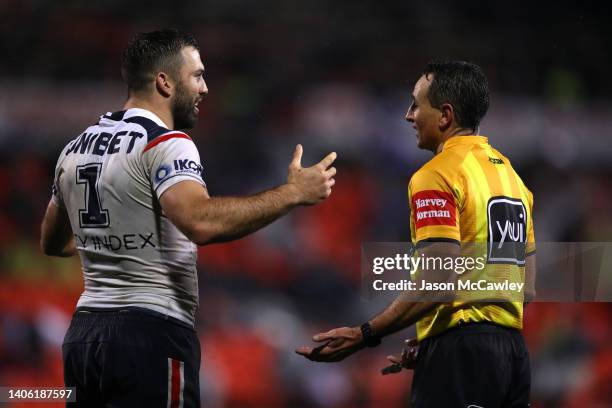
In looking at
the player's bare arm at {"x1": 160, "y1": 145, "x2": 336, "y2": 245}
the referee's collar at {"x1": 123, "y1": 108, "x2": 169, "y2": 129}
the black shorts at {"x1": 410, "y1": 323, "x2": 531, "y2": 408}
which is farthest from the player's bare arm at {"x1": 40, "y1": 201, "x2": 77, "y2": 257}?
the black shorts at {"x1": 410, "y1": 323, "x2": 531, "y2": 408}

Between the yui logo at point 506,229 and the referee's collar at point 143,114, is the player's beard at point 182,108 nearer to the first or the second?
the referee's collar at point 143,114

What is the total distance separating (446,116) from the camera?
3.17 m

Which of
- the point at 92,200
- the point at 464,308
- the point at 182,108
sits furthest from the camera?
the point at 182,108

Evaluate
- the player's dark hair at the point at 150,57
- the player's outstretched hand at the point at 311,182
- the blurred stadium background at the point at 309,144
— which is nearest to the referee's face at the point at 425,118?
the player's outstretched hand at the point at 311,182

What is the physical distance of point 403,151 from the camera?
8250 mm

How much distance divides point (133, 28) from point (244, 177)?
2197mm

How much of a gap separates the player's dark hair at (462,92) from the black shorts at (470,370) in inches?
30.2

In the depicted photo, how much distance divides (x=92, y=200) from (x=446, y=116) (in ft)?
4.26

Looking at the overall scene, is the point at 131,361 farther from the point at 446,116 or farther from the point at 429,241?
the point at 446,116

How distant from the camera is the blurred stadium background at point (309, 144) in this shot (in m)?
7.05

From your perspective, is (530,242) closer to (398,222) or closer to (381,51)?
(398,222)

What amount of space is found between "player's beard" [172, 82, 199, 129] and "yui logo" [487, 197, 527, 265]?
1084mm

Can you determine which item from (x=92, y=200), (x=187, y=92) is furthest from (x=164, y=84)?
(x=92, y=200)

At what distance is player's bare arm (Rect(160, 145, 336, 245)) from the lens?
2580 millimetres
